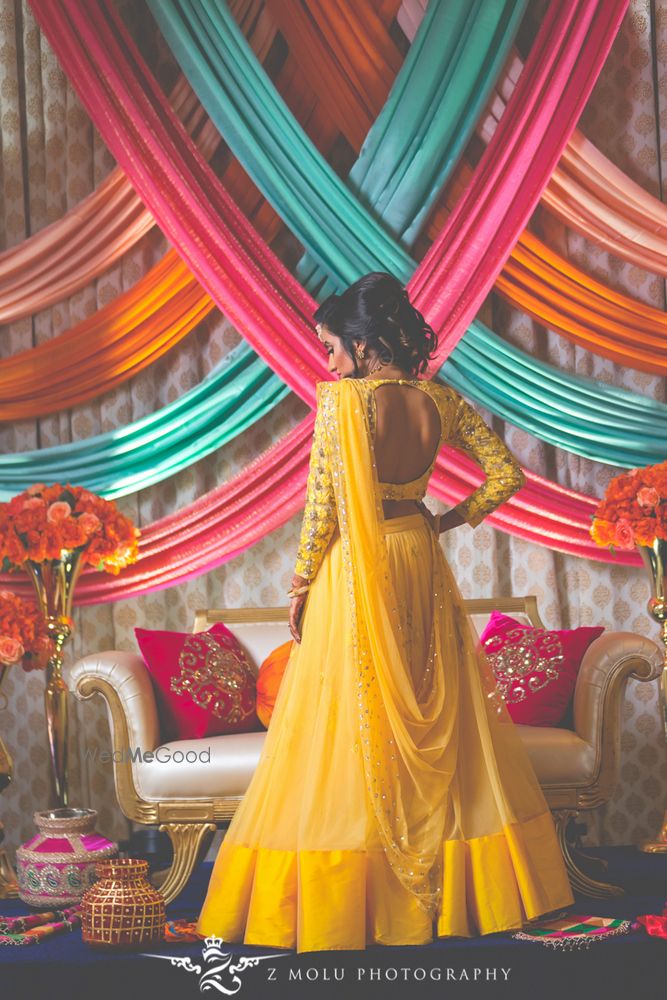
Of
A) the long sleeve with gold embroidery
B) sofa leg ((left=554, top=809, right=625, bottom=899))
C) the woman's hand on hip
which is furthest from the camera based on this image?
sofa leg ((left=554, top=809, right=625, bottom=899))

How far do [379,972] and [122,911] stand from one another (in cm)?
68

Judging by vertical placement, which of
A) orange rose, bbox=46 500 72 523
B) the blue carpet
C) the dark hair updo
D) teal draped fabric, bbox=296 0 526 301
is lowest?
the blue carpet

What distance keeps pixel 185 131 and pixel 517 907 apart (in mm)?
2943

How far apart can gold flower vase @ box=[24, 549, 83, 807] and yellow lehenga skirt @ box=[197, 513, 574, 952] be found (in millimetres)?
1238

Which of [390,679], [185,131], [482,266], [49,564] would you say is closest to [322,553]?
[390,679]

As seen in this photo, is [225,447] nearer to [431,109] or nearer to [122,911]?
[431,109]

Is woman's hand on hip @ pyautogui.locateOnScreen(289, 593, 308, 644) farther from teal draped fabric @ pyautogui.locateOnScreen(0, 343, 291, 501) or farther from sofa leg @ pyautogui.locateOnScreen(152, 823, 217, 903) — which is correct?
teal draped fabric @ pyautogui.locateOnScreen(0, 343, 291, 501)

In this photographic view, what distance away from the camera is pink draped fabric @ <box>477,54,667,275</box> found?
4.23 m

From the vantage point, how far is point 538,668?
3.70 meters

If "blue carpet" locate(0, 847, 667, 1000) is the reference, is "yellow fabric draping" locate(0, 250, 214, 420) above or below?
above

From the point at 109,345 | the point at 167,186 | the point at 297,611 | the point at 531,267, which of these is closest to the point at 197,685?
the point at 297,611

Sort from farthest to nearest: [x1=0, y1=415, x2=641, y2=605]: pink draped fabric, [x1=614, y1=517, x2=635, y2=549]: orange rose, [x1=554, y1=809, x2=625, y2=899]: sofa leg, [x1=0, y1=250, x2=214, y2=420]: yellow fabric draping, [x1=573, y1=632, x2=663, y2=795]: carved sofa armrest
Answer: [x1=0, y1=250, x2=214, y2=420]: yellow fabric draping, [x1=0, y1=415, x2=641, y2=605]: pink draped fabric, [x1=614, y1=517, x2=635, y2=549]: orange rose, [x1=573, y1=632, x2=663, y2=795]: carved sofa armrest, [x1=554, y1=809, x2=625, y2=899]: sofa leg

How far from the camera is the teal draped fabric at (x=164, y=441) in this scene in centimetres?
432

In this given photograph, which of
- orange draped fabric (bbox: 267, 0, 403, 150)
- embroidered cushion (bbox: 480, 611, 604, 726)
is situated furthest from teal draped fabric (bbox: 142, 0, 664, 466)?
embroidered cushion (bbox: 480, 611, 604, 726)
